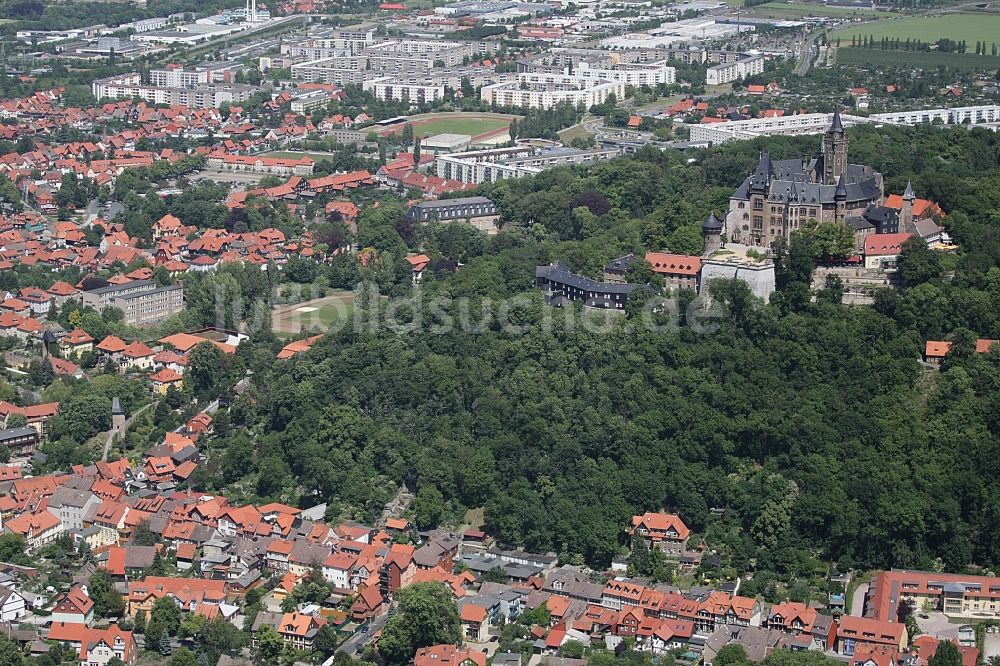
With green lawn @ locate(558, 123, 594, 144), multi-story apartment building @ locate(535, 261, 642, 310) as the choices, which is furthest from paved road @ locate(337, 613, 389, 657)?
green lawn @ locate(558, 123, 594, 144)

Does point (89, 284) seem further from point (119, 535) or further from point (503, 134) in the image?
point (503, 134)

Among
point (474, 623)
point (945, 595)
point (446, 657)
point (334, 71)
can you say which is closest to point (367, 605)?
point (474, 623)

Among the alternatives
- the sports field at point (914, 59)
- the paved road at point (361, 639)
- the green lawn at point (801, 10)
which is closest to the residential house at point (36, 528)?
the paved road at point (361, 639)

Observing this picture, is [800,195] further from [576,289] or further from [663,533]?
[663,533]

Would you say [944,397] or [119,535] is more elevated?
[944,397]

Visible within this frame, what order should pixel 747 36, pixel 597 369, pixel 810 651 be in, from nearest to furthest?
pixel 810 651 → pixel 597 369 → pixel 747 36

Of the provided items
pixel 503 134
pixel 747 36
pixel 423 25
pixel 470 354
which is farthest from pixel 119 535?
pixel 423 25

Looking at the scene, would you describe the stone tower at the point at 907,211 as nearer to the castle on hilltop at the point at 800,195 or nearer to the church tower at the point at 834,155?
the castle on hilltop at the point at 800,195
